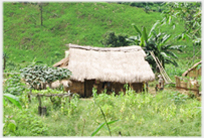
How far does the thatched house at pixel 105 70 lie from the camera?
9141mm

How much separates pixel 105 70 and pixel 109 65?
0.52 m

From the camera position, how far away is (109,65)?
9.88m

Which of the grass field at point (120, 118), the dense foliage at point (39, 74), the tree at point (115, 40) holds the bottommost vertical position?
the grass field at point (120, 118)

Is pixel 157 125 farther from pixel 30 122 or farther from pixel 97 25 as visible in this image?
pixel 97 25

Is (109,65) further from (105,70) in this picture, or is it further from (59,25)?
(59,25)

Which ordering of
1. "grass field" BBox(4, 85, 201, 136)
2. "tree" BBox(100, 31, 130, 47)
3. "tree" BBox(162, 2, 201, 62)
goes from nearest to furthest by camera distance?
"tree" BBox(162, 2, 201, 62)
"grass field" BBox(4, 85, 201, 136)
"tree" BBox(100, 31, 130, 47)

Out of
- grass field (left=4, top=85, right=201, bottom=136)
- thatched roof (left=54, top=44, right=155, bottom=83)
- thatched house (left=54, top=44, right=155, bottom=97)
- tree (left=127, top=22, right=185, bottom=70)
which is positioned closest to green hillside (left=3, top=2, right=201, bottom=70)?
tree (left=127, top=22, right=185, bottom=70)

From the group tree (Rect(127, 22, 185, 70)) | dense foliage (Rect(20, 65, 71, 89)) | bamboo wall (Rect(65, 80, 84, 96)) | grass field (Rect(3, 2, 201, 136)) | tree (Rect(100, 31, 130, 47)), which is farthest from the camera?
tree (Rect(100, 31, 130, 47))

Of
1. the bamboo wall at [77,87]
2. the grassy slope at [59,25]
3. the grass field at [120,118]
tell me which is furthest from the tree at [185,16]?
the grassy slope at [59,25]

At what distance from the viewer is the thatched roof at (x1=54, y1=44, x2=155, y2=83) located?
914 centimetres

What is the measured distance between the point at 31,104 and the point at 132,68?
4763mm

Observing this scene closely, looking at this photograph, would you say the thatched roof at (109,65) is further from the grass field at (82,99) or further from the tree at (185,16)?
the tree at (185,16)

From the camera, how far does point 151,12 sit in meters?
30.4

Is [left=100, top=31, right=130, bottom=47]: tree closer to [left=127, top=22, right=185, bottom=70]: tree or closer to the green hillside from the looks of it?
[left=127, top=22, right=185, bottom=70]: tree
